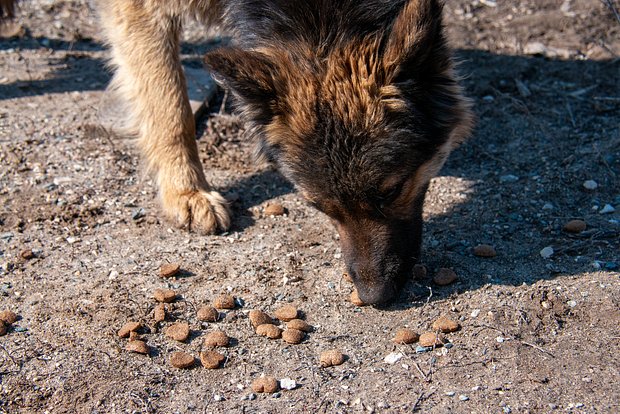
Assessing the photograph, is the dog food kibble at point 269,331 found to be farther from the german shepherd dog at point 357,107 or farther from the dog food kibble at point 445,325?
the dog food kibble at point 445,325

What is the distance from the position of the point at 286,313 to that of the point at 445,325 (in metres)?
0.79

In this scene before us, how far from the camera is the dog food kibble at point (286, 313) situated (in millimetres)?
3838

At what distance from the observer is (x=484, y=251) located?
13.8 feet

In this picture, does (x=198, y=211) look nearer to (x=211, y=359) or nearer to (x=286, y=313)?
(x=286, y=313)

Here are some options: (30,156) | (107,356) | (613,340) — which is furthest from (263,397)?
(30,156)

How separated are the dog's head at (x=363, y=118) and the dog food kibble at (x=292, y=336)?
0.37 metres

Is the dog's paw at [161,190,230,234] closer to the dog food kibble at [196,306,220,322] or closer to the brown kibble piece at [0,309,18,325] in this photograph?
the dog food kibble at [196,306,220,322]

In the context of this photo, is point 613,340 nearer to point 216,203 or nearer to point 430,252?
point 430,252

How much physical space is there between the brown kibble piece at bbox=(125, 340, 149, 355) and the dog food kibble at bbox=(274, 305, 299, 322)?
0.67 meters

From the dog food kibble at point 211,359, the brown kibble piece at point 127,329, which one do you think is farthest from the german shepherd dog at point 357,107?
→ the brown kibble piece at point 127,329

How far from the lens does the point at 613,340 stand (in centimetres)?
349

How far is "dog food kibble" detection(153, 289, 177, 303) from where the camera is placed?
3971 mm

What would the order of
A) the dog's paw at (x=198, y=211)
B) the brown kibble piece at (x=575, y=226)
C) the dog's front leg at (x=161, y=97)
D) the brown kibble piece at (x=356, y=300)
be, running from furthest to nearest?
1. the dog's front leg at (x=161, y=97)
2. the dog's paw at (x=198, y=211)
3. the brown kibble piece at (x=575, y=226)
4. the brown kibble piece at (x=356, y=300)

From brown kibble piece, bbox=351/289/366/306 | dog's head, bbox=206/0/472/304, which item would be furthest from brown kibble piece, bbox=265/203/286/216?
brown kibble piece, bbox=351/289/366/306
